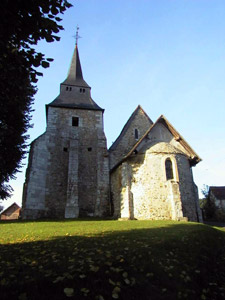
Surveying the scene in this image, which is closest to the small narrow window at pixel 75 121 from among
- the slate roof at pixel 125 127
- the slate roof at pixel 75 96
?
the slate roof at pixel 75 96

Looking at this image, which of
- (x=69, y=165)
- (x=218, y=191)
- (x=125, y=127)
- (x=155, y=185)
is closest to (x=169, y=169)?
(x=155, y=185)

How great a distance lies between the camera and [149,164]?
587 inches

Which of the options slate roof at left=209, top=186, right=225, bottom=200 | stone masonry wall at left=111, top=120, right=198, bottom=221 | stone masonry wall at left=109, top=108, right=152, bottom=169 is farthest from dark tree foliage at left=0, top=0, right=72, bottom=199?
slate roof at left=209, top=186, right=225, bottom=200

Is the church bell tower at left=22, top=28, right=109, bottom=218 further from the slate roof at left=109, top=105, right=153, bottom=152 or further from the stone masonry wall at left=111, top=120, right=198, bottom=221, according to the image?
the stone masonry wall at left=111, top=120, right=198, bottom=221

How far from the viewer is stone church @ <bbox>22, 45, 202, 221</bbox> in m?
14.3

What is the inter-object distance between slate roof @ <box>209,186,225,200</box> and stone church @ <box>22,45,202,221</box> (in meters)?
18.6

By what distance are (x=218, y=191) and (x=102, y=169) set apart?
2337 centimetres

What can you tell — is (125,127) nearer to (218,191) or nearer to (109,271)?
(109,271)

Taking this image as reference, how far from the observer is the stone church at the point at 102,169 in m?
14.3

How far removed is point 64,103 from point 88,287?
19.6m

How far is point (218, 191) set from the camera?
108 ft

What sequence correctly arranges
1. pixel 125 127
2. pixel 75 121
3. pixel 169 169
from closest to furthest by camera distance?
pixel 169 169, pixel 75 121, pixel 125 127

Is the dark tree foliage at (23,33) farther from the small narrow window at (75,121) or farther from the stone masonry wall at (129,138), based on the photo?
the small narrow window at (75,121)

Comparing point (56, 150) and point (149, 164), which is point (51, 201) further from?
point (149, 164)
